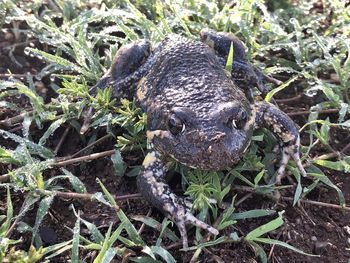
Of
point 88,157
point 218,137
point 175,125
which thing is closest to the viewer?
point 218,137

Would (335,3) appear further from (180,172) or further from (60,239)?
(60,239)

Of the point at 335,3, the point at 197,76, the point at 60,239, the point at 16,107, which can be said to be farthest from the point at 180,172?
the point at 335,3

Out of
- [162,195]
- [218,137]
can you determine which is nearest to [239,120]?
[218,137]

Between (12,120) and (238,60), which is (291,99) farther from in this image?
(12,120)

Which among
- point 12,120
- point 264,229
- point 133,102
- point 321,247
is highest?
point 133,102

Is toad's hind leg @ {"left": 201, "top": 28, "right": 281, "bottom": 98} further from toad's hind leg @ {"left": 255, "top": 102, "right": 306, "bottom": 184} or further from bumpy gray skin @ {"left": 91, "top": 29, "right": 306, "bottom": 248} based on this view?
toad's hind leg @ {"left": 255, "top": 102, "right": 306, "bottom": 184}

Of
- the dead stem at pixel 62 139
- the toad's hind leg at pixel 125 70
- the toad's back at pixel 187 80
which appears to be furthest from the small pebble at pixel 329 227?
the dead stem at pixel 62 139

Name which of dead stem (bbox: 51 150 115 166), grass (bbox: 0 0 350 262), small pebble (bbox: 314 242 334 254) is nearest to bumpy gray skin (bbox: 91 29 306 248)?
grass (bbox: 0 0 350 262)
